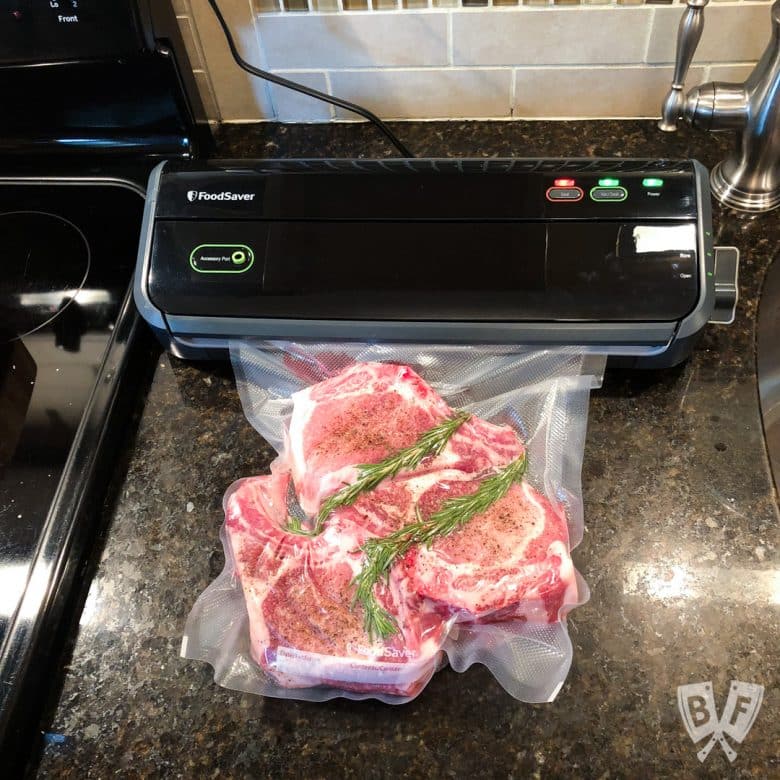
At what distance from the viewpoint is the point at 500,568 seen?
1.90 ft

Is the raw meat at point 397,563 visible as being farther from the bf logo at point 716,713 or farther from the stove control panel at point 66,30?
the stove control panel at point 66,30

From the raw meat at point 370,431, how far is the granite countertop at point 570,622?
0.08 metres

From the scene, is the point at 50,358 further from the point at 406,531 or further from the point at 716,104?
the point at 716,104

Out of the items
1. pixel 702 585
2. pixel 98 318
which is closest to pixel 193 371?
pixel 98 318

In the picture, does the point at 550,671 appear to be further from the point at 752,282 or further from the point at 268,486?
the point at 752,282

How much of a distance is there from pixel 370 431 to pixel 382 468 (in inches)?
1.7

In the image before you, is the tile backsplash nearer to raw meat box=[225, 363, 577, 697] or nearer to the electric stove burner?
the electric stove burner

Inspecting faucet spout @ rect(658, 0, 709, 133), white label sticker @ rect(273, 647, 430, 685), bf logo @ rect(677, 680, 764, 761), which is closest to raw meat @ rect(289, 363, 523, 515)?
white label sticker @ rect(273, 647, 430, 685)

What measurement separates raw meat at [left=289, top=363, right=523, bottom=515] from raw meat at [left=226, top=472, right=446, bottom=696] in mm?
46

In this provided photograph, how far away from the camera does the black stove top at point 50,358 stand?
0.62 metres

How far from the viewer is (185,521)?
663 mm

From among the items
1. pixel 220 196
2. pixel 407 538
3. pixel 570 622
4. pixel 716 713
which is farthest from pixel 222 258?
pixel 716 713

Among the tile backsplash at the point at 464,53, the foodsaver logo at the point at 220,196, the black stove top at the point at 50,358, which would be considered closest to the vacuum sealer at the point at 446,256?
the foodsaver logo at the point at 220,196

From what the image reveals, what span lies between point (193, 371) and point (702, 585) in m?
0.51
